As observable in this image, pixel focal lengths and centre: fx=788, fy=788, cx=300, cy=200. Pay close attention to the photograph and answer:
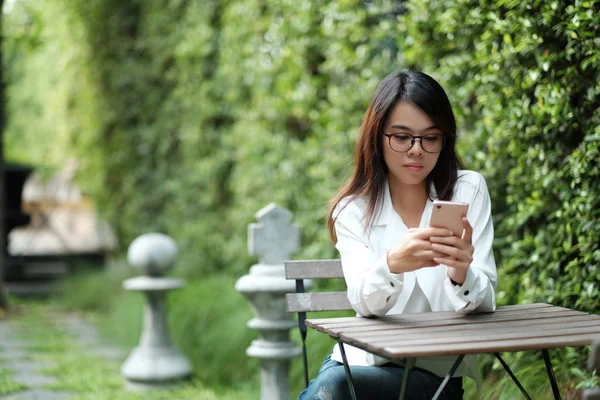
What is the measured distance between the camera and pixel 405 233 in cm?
242

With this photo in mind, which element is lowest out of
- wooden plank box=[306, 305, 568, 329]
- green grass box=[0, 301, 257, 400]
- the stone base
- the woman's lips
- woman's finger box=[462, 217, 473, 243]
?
green grass box=[0, 301, 257, 400]

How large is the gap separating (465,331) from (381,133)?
79 centimetres

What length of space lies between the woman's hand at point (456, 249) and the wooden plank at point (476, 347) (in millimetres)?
327

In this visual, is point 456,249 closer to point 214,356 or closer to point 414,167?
point 414,167

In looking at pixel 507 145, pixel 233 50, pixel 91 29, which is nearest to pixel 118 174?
pixel 91 29

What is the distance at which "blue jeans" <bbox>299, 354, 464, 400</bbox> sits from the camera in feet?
8.34

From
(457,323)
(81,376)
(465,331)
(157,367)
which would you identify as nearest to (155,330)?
(157,367)

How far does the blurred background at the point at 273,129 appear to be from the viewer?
3293 millimetres

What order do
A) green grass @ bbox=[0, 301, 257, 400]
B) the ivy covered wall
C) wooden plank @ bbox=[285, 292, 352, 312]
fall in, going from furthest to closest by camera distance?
green grass @ bbox=[0, 301, 257, 400] → the ivy covered wall → wooden plank @ bbox=[285, 292, 352, 312]

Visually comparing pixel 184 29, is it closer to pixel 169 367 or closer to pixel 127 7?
pixel 127 7

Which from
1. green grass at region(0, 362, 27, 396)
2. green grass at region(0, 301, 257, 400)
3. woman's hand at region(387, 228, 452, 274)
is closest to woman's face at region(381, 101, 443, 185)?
woman's hand at region(387, 228, 452, 274)

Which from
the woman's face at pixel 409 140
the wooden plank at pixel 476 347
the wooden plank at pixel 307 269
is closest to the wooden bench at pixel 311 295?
the wooden plank at pixel 307 269

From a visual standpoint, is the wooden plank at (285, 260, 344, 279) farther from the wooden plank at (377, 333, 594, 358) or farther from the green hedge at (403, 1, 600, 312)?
the wooden plank at (377, 333, 594, 358)

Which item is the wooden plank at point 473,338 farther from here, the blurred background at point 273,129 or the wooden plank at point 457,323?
the blurred background at point 273,129
